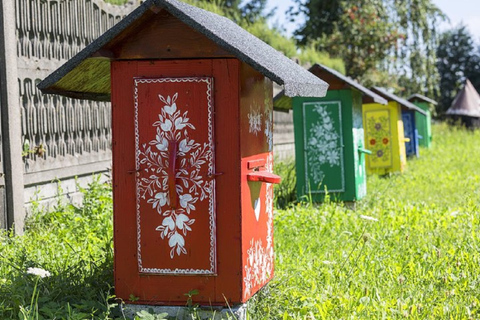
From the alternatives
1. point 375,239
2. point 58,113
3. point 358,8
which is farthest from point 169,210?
point 358,8

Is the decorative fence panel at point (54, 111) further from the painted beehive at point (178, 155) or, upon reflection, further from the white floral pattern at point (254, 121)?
the white floral pattern at point (254, 121)

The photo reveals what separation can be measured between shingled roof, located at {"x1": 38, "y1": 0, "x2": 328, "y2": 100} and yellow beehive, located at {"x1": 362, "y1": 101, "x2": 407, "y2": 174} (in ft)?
27.9

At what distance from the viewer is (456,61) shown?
50.8 metres

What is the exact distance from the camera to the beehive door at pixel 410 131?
17.6 metres

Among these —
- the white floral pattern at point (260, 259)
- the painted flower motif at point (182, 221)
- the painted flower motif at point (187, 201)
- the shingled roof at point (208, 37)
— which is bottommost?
the white floral pattern at point (260, 259)

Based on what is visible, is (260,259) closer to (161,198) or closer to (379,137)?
(161,198)

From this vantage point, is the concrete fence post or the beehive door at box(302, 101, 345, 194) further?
the beehive door at box(302, 101, 345, 194)

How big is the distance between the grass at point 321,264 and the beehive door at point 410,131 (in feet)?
27.8

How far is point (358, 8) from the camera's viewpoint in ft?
83.3

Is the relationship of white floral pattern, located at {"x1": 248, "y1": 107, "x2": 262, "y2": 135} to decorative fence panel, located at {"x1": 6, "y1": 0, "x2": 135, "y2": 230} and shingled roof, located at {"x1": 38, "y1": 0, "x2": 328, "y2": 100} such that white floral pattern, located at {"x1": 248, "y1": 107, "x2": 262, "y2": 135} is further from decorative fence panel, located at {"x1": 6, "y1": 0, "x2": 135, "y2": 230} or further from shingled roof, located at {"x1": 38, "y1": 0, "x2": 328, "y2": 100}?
decorative fence panel, located at {"x1": 6, "y1": 0, "x2": 135, "y2": 230}

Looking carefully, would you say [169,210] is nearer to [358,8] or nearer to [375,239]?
[375,239]

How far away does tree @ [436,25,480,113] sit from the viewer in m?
49.5

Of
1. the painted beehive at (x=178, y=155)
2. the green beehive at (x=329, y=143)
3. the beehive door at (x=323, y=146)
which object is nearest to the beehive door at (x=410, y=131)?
A: the green beehive at (x=329, y=143)

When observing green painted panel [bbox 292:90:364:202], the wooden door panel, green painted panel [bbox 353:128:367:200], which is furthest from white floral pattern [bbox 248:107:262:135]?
the wooden door panel
